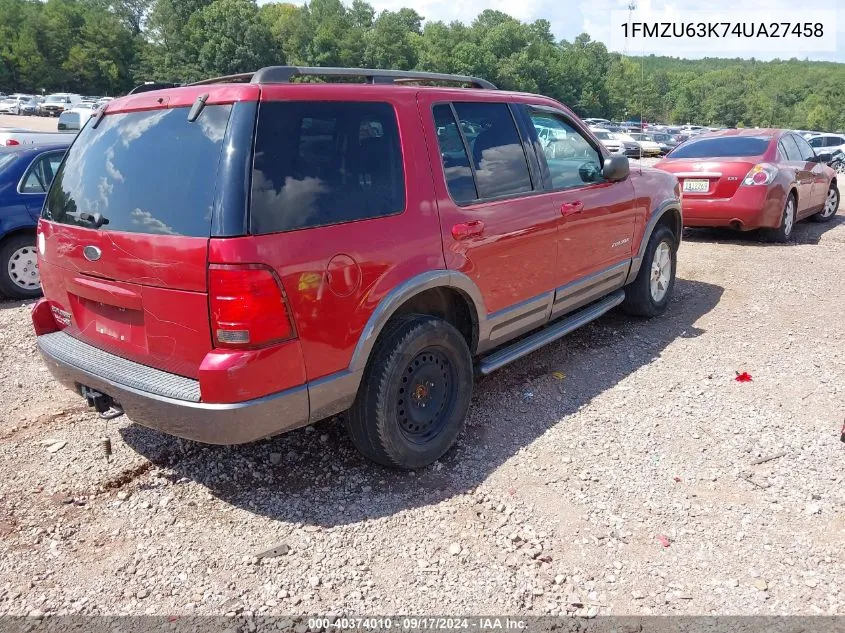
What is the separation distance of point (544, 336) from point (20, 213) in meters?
5.54

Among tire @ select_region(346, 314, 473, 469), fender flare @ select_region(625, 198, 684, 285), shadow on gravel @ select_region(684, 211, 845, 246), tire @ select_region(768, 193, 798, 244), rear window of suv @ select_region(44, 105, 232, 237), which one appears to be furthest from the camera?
shadow on gravel @ select_region(684, 211, 845, 246)

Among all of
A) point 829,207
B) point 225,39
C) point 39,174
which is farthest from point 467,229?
point 225,39

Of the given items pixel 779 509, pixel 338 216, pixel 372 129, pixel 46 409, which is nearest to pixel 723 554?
pixel 779 509

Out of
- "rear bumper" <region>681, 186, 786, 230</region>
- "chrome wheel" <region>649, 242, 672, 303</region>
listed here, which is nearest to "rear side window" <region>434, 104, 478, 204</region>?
"chrome wheel" <region>649, 242, 672, 303</region>

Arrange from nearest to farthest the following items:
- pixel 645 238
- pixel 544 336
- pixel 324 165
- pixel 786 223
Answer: pixel 324 165, pixel 544 336, pixel 645 238, pixel 786 223

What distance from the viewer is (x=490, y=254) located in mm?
3789

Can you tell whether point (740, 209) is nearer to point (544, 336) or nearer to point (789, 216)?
point (789, 216)

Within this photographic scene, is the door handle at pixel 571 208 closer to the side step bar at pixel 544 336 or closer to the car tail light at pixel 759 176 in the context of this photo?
the side step bar at pixel 544 336

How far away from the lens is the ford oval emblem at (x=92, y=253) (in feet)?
9.89

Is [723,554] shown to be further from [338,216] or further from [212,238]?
[212,238]

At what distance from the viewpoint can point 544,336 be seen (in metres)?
4.45

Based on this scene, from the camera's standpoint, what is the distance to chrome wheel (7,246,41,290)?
674cm

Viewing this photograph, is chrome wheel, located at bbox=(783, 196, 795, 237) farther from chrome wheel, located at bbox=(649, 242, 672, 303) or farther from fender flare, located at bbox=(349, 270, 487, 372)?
fender flare, located at bbox=(349, 270, 487, 372)

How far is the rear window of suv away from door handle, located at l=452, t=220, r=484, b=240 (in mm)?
1324
